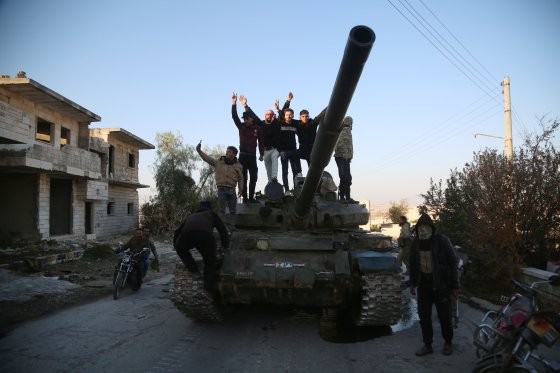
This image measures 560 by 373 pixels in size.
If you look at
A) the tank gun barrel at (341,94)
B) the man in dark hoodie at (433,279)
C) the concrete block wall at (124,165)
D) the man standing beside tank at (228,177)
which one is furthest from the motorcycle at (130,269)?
the concrete block wall at (124,165)

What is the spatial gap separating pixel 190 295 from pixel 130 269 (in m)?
4.03

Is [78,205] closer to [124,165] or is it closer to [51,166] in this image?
[51,166]

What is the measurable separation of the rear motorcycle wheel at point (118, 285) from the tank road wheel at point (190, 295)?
3363mm

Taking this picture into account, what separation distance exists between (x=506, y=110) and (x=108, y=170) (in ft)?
72.5

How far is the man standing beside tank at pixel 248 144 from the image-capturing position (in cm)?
873

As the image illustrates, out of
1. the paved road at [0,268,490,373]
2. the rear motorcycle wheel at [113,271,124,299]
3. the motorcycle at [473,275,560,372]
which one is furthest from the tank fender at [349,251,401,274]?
the rear motorcycle wheel at [113,271,124,299]

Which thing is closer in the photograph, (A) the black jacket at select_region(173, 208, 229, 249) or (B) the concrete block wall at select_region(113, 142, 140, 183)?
(A) the black jacket at select_region(173, 208, 229, 249)

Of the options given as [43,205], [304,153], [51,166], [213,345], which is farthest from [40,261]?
[213,345]

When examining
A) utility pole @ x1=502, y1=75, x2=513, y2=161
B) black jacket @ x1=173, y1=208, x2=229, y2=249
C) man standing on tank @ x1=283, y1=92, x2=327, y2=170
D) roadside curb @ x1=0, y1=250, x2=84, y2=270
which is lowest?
roadside curb @ x1=0, y1=250, x2=84, y2=270

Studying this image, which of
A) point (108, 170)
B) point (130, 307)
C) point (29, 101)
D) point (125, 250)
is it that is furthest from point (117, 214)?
point (130, 307)

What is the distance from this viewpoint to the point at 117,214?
A: 2773cm

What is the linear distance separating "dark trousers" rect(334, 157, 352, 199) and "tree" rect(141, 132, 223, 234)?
19032 millimetres

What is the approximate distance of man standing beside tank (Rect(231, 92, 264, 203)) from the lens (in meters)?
8.73

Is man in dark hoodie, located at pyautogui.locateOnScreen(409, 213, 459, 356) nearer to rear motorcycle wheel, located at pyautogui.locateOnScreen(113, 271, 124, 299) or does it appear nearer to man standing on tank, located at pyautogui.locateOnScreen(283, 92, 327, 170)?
man standing on tank, located at pyautogui.locateOnScreen(283, 92, 327, 170)
